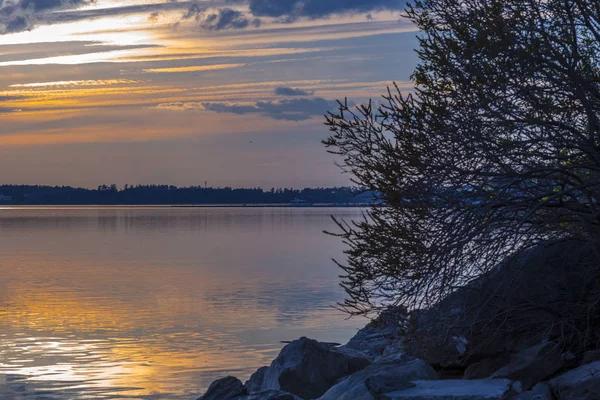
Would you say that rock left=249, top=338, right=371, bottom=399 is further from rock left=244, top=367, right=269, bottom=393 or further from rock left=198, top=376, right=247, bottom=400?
rock left=198, top=376, right=247, bottom=400

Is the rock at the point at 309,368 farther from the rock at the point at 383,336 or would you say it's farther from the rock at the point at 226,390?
the rock at the point at 226,390

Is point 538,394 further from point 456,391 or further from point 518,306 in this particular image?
point 518,306

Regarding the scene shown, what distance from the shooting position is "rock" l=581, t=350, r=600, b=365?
12353mm

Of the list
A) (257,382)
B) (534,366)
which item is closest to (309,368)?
(257,382)

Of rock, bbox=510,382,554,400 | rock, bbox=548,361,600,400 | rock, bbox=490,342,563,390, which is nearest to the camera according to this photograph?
rock, bbox=548,361,600,400

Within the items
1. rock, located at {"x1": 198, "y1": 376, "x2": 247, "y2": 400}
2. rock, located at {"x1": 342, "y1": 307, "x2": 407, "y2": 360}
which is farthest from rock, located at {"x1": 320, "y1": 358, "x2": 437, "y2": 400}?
rock, located at {"x1": 342, "y1": 307, "x2": 407, "y2": 360}

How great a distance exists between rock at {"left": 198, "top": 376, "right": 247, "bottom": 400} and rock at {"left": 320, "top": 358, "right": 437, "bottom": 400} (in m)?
1.34

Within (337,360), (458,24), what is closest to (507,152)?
(458,24)

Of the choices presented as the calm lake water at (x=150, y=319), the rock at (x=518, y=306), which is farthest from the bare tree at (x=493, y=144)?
the calm lake water at (x=150, y=319)

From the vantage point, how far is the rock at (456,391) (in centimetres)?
1110

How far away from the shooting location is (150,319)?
92.2ft

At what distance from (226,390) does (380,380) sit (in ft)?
9.21

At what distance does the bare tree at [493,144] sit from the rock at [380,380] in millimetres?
1196

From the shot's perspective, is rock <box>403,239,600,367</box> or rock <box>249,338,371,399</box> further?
rock <box>249,338,371,399</box>
